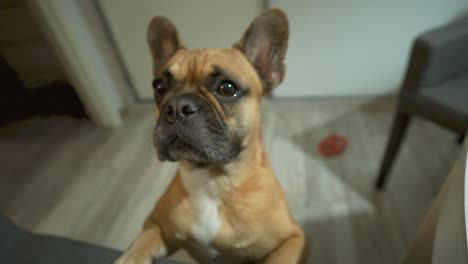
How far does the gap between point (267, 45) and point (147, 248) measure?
79cm

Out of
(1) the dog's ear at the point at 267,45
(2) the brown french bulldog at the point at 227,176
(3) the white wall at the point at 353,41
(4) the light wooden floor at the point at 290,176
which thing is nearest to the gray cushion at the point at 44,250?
(2) the brown french bulldog at the point at 227,176

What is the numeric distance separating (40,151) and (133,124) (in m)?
0.76

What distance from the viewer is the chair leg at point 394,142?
154cm

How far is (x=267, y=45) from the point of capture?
1.09 metres

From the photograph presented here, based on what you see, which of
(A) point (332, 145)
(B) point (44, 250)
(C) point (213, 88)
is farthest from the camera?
(A) point (332, 145)

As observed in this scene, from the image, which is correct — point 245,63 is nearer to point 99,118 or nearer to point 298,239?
point 298,239

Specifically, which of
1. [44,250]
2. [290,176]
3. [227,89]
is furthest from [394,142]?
[44,250]

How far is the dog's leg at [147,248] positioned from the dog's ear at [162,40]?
62 cm

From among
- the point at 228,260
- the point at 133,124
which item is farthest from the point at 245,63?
the point at 133,124

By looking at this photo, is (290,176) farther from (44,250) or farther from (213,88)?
(44,250)

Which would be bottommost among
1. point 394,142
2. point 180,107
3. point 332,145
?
point 332,145

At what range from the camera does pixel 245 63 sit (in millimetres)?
1086

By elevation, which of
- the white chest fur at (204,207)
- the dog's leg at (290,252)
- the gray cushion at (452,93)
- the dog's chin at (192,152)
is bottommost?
the dog's leg at (290,252)

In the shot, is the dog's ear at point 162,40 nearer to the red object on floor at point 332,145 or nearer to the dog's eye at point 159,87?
the dog's eye at point 159,87
